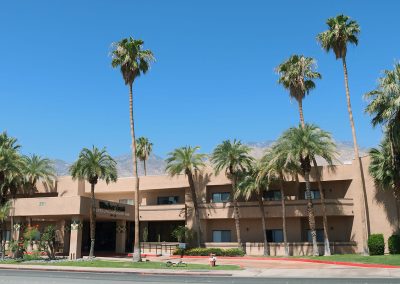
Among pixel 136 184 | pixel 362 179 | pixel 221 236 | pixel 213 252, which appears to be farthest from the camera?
pixel 221 236

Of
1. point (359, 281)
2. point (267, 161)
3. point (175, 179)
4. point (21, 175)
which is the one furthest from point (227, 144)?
point (359, 281)

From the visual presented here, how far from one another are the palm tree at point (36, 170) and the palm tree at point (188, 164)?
15.0m

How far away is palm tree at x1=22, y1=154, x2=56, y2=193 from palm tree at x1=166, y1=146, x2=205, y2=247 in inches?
589

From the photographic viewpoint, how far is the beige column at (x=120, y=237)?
171 ft

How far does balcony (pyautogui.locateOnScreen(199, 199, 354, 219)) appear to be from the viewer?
45469 millimetres

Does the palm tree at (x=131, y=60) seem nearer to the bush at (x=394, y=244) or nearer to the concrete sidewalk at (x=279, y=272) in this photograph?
the concrete sidewalk at (x=279, y=272)

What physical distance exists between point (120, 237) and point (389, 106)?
109 ft

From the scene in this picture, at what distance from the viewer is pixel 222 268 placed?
31.6 meters

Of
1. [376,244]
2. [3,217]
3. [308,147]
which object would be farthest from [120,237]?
[376,244]

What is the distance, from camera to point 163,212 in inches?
2088

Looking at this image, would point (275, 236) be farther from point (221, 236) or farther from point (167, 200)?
point (167, 200)

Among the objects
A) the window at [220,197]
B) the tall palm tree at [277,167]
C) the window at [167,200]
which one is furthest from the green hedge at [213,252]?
the window at [167,200]

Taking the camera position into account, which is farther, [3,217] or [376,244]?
[3,217]

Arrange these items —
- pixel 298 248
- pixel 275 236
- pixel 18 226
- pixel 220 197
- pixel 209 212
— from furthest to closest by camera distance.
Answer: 1. pixel 220 197
2. pixel 209 212
3. pixel 275 236
4. pixel 18 226
5. pixel 298 248
